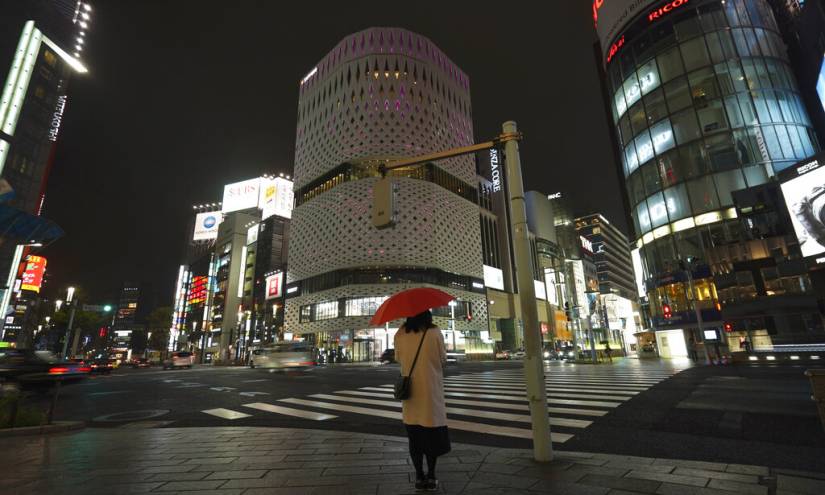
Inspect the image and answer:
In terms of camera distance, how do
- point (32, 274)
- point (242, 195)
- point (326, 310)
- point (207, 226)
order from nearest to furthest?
point (32, 274)
point (326, 310)
point (242, 195)
point (207, 226)

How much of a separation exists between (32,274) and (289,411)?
65.5m

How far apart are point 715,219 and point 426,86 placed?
5237 cm

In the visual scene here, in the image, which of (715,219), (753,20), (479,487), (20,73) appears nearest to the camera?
(479,487)

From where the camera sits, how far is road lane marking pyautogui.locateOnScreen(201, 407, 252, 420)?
8188mm

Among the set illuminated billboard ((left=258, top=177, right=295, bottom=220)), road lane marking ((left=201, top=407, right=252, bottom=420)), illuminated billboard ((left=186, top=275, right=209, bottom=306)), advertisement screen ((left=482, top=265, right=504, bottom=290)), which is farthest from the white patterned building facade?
illuminated billboard ((left=186, top=275, right=209, bottom=306))

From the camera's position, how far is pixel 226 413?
8.66 metres

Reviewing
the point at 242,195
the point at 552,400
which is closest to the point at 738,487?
the point at 552,400

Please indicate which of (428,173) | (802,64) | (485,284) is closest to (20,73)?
(428,173)

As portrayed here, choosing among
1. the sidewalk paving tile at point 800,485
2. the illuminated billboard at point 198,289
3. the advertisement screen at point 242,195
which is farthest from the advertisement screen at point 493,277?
the illuminated billboard at point 198,289

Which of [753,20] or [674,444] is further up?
[753,20]

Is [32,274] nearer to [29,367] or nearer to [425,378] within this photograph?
[29,367]

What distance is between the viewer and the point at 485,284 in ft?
249

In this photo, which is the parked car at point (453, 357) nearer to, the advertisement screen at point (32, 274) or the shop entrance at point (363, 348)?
the shop entrance at point (363, 348)

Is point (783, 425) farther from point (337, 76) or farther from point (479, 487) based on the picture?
point (337, 76)
